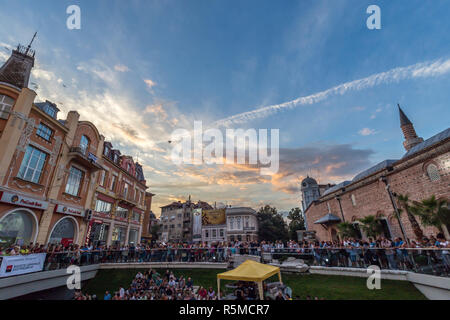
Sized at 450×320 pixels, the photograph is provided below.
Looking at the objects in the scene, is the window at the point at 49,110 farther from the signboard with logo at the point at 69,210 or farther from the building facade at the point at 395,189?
the building facade at the point at 395,189

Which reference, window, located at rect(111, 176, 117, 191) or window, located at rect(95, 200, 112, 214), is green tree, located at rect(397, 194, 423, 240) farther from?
window, located at rect(111, 176, 117, 191)

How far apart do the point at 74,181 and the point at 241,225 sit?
32.5 m

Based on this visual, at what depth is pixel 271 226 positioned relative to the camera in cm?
4678

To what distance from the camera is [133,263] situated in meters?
17.1

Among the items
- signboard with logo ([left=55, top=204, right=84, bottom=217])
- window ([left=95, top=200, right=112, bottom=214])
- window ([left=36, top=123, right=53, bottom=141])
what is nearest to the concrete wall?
signboard with logo ([left=55, top=204, right=84, bottom=217])

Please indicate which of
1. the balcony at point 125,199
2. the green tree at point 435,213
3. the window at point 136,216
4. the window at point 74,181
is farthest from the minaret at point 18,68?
the green tree at point 435,213

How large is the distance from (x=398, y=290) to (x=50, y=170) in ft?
79.5

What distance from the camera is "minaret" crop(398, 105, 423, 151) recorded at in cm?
3597

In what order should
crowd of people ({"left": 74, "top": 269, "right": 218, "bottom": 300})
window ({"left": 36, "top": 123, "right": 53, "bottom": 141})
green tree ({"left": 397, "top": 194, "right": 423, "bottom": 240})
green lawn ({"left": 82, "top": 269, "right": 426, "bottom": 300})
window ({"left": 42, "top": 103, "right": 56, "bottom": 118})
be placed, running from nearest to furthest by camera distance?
green lawn ({"left": 82, "top": 269, "right": 426, "bottom": 300})
crowd of people ({"left": 74, "top": 269, "right": 218, "bottom": 300})
window ({"left": 36, "top": 123, "right": 53, "bottom": 141})
green tree ({"left": 397, "top": 194, "right": 423, "bottom": 240})
window ({"left": 42, "top": 103, "right": 56, "bottom": 118})

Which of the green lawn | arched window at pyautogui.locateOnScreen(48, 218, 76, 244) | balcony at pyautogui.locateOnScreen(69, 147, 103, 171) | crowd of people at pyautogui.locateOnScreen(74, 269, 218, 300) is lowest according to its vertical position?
crowd of people at pyautogui.locateOnScreen(74, 269, 218, 300)

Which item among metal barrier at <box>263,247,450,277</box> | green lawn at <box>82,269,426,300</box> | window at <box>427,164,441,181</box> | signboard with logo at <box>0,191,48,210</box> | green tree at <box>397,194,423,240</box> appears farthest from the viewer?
green tree at <box>397,194,423,240</box>

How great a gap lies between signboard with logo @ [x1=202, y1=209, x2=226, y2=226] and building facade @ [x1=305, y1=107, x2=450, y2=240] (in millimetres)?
20347
